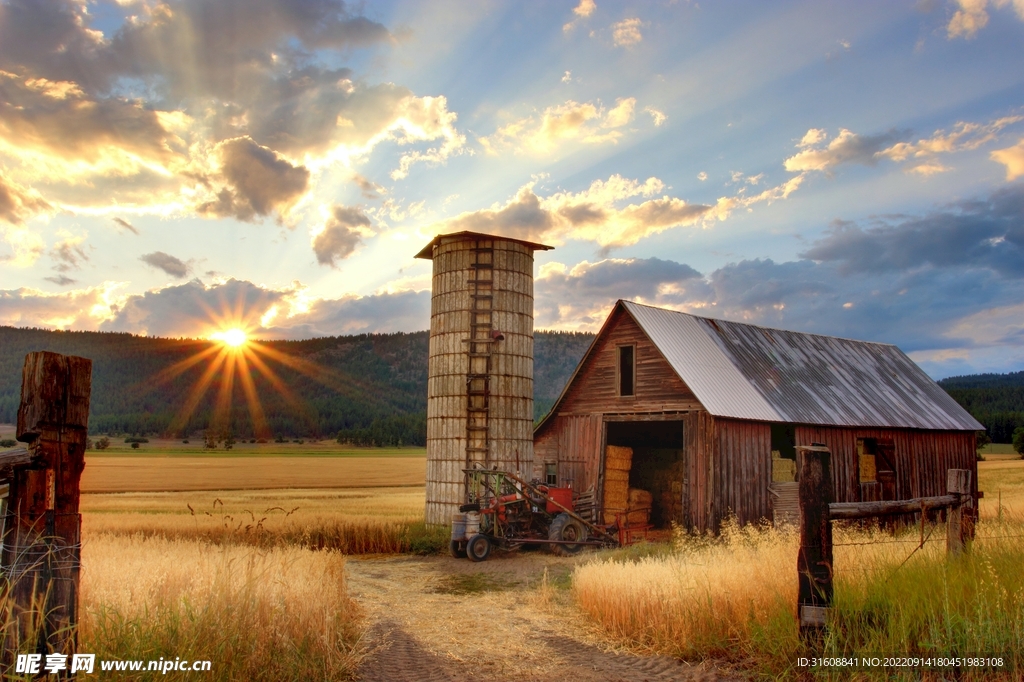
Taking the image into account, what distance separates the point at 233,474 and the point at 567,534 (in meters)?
36.5

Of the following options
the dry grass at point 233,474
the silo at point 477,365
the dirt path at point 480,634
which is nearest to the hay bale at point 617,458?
the silo at point 477,365

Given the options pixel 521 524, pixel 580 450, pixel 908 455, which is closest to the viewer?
pixel 521 524

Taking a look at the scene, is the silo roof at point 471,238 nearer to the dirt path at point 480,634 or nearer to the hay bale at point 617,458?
the hay bale at point 617,458

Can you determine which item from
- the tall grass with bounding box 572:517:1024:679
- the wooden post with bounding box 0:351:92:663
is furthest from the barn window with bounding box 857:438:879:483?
the wooden post with bounding box 0:351:92:663

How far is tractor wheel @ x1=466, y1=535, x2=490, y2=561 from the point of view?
62.8 ft

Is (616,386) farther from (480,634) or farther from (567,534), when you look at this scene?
(480,634)

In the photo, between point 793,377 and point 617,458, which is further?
point 793,377

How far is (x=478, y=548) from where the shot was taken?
63.3 ft

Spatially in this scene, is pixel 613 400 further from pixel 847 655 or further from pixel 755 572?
pixel 847 655

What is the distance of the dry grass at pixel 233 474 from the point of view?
41616 mm

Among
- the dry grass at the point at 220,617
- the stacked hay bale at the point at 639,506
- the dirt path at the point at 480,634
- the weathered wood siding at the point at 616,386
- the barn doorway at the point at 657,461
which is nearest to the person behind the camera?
the dry grass at the point at 220,617

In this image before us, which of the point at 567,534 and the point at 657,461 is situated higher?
the point at 657,461

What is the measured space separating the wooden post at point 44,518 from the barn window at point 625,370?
18.9 metres

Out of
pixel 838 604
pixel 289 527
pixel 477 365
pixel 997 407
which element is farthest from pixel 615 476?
pixel 997 407
